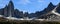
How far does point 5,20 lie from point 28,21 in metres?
0.39

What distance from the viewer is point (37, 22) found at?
1.79 metres

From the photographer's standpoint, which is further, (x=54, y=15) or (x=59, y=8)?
(x=59, y=8)

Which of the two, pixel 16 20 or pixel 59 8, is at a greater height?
pixel 59 8

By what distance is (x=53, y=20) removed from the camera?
69.9 inches

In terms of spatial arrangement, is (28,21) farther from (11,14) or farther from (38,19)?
(11,14)

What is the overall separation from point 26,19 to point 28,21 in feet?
0.16

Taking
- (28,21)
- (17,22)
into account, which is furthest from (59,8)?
(17,22)

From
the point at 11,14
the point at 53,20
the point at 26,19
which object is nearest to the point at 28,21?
the point at 26,19

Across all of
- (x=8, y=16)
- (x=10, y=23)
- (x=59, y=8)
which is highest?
(x=59, y=8)

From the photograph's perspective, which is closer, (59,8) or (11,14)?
(11,14)

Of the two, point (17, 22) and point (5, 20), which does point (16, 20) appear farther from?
point (5, 20)

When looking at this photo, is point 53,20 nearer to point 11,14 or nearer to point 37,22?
point 37,22

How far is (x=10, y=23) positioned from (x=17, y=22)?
13 centimetres

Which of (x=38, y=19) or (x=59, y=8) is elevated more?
(x=59, y=8)
